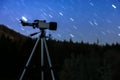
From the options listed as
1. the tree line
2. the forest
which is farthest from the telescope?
the tree line

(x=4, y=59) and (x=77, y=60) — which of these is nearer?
(x=77, y=60)

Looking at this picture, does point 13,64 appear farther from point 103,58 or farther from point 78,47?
point 103,58

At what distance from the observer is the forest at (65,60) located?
477 inches

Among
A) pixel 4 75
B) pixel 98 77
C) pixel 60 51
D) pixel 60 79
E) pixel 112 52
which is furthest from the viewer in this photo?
pixel 60 51

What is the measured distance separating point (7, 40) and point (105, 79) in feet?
23.1

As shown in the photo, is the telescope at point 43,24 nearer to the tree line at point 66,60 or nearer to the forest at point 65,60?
the forest at point 65,60

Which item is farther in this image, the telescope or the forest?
the forest

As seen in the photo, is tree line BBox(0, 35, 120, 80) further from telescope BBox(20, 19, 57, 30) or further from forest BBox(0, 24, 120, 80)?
telescope BBox(20, 19, 57, 30)

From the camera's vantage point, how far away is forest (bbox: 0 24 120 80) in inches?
477

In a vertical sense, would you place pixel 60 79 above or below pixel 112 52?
below

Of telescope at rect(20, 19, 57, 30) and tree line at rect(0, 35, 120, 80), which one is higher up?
telescope at rect(20, 19, 57, 30)

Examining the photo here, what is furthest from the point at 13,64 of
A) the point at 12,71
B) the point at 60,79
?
the point at 60,79

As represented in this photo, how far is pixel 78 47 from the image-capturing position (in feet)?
60.5

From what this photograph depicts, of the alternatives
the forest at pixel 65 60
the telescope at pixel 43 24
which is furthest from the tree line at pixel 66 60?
the telescope at pixel 43 24
